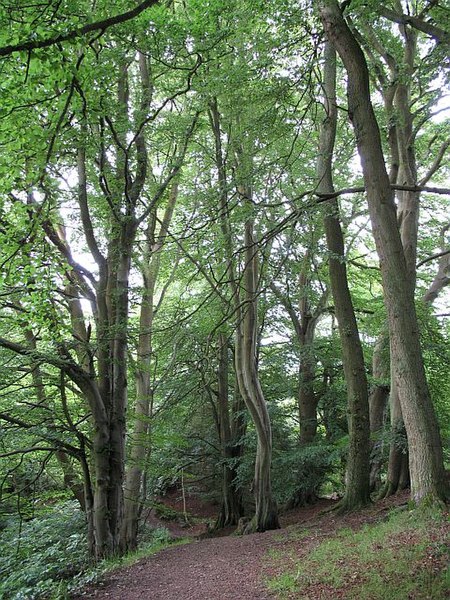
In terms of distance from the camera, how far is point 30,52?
11.4 feet

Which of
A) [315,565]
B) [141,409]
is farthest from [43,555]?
[315,565]

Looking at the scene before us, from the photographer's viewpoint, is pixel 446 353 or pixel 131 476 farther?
pixel 131 476

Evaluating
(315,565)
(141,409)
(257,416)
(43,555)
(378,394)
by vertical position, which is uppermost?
(141,409)

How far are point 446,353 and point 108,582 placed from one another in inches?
294

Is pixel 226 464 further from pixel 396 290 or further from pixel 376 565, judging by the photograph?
pixel 376 565

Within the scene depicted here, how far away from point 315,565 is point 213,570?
6.68ft

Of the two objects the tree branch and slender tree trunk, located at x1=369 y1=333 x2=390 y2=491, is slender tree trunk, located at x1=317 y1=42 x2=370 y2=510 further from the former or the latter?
the tree branch

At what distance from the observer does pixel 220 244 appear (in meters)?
8.78

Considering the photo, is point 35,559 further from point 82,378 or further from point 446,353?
point 446,353

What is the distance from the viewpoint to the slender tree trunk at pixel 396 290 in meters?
5.59

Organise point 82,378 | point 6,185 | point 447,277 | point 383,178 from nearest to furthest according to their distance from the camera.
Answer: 1. point 6,185
2. point 383,178
3. point 82,378
4. point 447,277

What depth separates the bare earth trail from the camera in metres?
5.45

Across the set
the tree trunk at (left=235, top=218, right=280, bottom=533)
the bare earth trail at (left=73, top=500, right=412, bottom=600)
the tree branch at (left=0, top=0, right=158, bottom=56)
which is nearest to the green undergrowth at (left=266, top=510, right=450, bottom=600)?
the bare earth trail at (left=73, top=500, right=412, bottom=600)

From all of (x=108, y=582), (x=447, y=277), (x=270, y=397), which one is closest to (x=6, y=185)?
(x=108, y=582)
